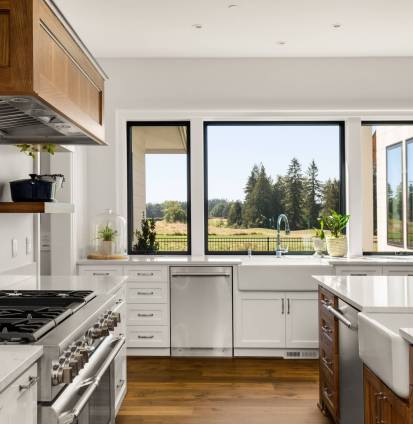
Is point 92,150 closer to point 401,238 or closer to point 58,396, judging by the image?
point 401,238

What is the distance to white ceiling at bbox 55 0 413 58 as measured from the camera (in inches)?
162

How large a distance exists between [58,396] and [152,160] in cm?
410

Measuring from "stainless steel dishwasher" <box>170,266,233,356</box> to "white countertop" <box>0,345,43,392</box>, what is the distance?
320 cm

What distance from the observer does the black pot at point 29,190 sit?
3.15 metres

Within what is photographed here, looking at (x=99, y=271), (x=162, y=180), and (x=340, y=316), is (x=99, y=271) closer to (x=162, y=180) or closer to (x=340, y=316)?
(x=162, y=180)

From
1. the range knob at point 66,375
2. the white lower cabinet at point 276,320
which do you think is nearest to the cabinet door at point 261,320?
the white lower cabinet at point 276,320

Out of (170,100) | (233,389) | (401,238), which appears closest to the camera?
(233,389)

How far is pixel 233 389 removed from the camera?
423 centimetres

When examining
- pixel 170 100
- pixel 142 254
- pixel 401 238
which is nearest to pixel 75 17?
pixel 170 100

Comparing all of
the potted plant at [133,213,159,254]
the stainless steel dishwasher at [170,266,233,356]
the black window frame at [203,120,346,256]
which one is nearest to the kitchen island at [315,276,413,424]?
the stainless steel dishwasher at [170,266,233,356]

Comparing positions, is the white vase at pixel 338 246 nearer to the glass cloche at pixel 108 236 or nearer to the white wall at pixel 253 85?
the white wall at pixel 253 85

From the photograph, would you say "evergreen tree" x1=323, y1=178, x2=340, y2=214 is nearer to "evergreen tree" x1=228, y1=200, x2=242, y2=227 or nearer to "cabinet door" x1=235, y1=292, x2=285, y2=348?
"evergreen tree" x1=228, y1=200, x2=242, y2=227

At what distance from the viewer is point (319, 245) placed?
226 inches

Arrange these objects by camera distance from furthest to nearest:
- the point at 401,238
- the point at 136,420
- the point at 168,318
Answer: the point at 401,238, the point at 168,318, the point at 136,420
